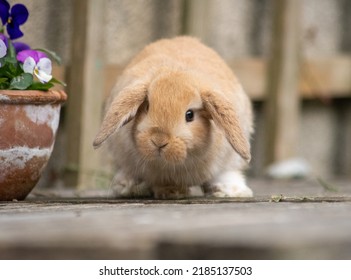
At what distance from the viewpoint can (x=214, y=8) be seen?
21.0ft

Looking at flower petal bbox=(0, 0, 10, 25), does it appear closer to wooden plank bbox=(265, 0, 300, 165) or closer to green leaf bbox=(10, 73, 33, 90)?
green leaf bbox=(10, 73, 33, 90)

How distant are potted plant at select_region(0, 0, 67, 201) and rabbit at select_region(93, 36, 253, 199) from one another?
0.26m

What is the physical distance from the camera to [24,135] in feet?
12.3

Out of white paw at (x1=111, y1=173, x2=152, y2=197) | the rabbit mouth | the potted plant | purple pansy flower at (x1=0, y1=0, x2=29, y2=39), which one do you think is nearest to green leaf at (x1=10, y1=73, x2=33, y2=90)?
the potted plant

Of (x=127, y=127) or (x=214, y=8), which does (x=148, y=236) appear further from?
(x=214, y=8)

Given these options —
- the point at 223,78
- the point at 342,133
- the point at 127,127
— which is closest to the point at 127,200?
the point at 127,127

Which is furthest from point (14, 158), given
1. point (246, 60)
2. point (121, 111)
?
point (246, 60)

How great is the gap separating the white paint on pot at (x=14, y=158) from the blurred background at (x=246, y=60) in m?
1.53

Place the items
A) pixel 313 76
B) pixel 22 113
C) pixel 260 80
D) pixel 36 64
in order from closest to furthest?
pixel 22 113, pixel 36 64, pixel 260 80, pixel 313 76

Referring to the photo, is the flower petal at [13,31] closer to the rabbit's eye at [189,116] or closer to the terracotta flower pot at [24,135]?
the terracotta flower pot at [24,135]

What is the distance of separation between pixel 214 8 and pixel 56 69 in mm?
1461

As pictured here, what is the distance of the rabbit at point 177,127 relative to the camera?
12.1 feet

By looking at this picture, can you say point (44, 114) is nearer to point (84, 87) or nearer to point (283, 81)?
point (84, 87)

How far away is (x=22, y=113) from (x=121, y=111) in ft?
1.27
